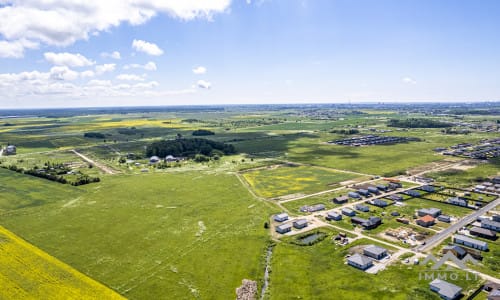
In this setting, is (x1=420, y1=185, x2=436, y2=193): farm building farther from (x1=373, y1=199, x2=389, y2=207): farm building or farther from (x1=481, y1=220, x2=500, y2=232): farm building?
(x1=481, y1=220, x2=500, y2=232): farm building

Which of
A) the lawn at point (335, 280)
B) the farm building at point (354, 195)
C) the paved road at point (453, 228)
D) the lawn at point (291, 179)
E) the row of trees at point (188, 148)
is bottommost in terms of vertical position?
the lawn at point (335, 280)

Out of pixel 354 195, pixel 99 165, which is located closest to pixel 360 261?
pixel 354 195

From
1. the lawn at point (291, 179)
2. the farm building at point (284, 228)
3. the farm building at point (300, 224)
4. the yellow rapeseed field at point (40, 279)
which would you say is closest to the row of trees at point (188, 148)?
the lawn at point (291, 179)

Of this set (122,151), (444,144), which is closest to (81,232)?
(122,151)

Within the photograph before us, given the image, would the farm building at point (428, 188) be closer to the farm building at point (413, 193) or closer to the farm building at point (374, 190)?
the farm building at point (413, 193)

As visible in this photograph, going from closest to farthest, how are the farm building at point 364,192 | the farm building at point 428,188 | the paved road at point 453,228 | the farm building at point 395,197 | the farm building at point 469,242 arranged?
the farm building at point 469,242, the paved road at point 453,228, the farm building at point 395,197, the farm building at point 364,192, the farm building at point 428,188

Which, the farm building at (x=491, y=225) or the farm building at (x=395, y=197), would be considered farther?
the farm building at (x=395, y=197)

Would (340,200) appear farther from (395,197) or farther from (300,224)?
(300,224)
